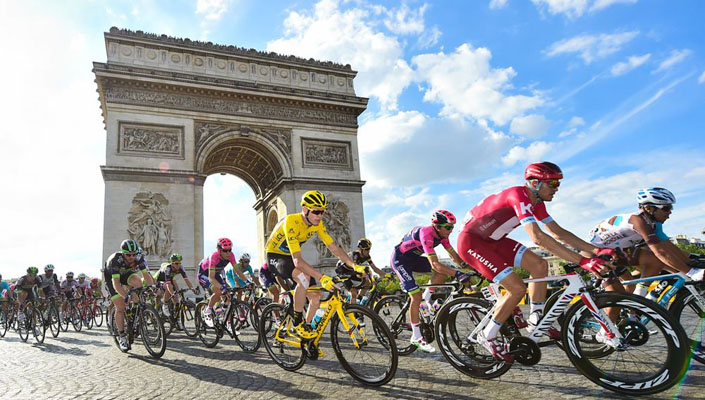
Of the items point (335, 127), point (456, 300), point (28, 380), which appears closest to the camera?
point (456, 300)

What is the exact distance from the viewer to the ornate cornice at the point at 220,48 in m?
22.4

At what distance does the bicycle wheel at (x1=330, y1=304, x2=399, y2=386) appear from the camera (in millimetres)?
4020

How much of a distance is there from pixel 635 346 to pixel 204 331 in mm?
6473

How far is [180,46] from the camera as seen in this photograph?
23.3 metres

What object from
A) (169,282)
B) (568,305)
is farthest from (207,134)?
(568,305)

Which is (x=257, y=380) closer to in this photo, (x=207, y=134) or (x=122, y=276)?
(x=122, y=276)

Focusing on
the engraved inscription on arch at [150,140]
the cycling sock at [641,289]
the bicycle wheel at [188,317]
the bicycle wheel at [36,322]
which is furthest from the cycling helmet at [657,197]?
the engraved inscription on arch at [150,140]

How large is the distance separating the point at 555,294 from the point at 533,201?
2.58 ft

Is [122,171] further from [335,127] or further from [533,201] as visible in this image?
[533,201]

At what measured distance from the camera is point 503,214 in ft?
13.2

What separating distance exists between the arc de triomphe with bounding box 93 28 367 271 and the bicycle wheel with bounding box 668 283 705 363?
20.0 meters

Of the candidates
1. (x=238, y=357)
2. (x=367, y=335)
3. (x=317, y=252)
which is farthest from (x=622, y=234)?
(x=317, y=252)

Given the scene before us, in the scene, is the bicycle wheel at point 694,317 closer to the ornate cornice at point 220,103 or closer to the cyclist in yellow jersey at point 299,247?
the cyclist in yellow jersey at point 299,247

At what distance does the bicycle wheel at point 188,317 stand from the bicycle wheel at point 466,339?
229 inches
